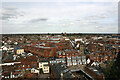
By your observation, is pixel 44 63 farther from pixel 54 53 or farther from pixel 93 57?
pixel 93 57

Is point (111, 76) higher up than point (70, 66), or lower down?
higher up

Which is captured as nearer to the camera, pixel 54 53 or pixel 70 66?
pixel 70 66

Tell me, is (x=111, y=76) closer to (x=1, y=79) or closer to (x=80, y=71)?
(x=80, y=71)

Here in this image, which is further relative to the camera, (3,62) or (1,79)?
(3,62)

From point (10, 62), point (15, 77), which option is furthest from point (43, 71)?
point (10, 62)

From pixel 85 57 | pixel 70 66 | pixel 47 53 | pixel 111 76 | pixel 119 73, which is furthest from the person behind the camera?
pixel 47 53

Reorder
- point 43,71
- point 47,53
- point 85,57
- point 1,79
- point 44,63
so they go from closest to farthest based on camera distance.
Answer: point 1,79, point 43,71, point 44,63, point 85,57, point 47,53

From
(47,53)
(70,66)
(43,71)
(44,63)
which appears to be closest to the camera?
(43,71)

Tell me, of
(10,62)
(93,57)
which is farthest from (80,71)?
(10,62)

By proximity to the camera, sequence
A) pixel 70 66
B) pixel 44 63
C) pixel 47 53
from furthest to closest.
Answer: pixel 47 53 → pixel 70 66 → pixel 44 63
